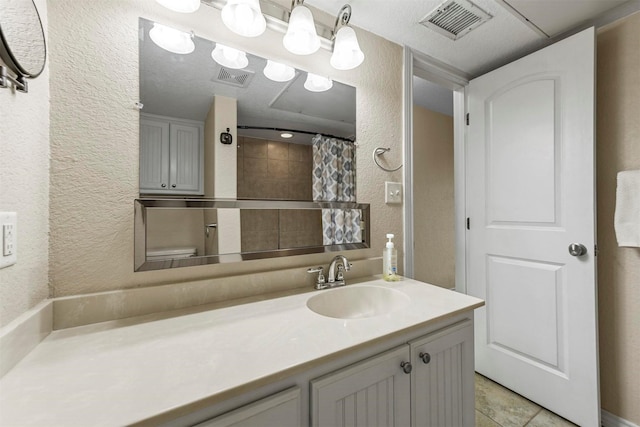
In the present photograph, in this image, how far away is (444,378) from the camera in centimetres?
89

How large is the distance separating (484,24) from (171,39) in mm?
1480

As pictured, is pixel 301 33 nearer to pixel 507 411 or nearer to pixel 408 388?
pixel 408 388

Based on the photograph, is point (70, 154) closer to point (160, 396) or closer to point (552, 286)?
point (160, 396)

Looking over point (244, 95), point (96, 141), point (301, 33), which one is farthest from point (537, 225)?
point (96, 141)

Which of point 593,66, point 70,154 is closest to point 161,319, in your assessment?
point 70,154

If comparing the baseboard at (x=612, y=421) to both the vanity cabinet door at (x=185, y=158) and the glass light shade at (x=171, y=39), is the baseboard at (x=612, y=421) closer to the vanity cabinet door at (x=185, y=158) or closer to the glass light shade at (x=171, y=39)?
the vanity cabinet door at (x=185, y=158)

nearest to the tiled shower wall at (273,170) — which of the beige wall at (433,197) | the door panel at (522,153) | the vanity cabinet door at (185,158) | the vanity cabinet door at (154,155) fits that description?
the vanity cabinet door at (185,158)

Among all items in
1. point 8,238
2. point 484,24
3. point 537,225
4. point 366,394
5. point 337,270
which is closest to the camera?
point 8,238

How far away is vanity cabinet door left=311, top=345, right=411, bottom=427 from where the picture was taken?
64 centimetres

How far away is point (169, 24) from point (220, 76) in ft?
0.71

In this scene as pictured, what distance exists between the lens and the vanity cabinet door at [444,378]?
32.5 inches

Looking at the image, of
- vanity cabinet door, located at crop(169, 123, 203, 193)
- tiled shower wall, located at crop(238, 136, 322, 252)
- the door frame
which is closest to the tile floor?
the door frame

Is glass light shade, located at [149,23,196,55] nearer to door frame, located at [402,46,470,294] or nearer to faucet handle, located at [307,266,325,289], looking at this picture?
faucet handle, located at [307,266,325,289]

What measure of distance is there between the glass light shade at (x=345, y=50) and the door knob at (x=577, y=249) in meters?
1.41
